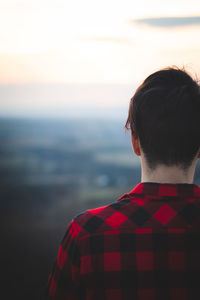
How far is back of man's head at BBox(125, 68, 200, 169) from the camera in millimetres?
671

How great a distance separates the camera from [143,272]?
2.10 feet

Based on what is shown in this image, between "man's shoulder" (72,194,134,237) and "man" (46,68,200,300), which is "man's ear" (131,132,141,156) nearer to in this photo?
"man" (46,68,200,300)

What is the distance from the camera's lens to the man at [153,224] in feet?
2.10

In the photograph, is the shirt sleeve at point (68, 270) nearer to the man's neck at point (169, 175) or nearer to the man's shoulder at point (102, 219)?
the man's shoulder at point (102, 219)

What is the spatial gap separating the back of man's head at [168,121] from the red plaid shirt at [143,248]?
0.23 feet

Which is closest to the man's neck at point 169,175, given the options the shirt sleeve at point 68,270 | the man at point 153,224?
the man at point 153,224

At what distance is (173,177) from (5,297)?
2.15 metres

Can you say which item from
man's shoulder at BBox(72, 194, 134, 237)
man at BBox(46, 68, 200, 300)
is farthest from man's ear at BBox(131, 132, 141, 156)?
man's shoulder at BBox(72, 194, 134, 237)

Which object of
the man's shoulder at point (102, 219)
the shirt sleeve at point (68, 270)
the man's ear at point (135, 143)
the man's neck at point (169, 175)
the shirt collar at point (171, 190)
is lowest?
the shirt sleeve at point (68, 270)

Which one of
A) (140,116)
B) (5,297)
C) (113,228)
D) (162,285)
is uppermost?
(140,116)

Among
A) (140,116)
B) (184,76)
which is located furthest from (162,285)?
(184,76)

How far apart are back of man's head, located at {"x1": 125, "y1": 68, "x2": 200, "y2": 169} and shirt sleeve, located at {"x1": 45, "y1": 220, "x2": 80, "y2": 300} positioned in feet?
0.78

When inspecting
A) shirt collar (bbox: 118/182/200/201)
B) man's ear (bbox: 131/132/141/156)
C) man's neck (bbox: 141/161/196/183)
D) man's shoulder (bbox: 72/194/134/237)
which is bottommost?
man's shoulder (bbox: 72/194/134/237)

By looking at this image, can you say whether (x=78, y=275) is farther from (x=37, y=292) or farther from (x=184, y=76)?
(x=37, y=292)
